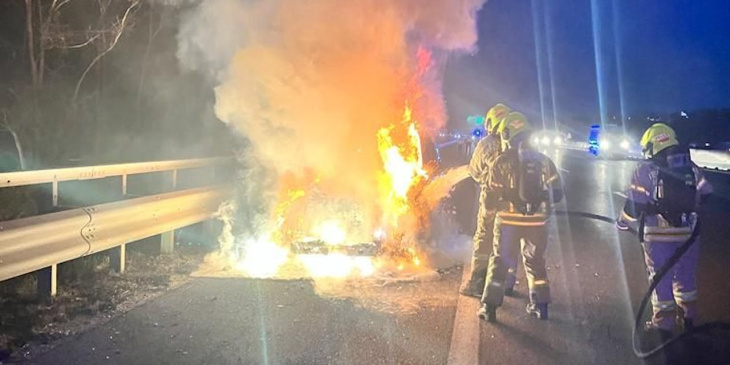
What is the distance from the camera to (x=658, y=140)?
5.74 metres

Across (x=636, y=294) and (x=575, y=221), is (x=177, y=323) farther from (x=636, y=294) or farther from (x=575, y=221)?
(x=575, y=221)

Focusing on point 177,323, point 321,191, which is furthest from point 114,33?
point 177,323

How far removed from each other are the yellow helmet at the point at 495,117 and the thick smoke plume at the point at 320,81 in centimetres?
176

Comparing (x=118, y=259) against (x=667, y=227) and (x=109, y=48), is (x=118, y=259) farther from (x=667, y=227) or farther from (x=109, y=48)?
(x=109, y=48)

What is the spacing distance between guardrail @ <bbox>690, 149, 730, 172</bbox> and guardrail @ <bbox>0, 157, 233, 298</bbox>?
23.7m

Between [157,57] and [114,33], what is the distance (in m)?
1.32

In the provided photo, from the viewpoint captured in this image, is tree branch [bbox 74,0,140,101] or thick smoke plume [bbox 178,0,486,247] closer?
thick smoke plume [bbox 178,0,486,247]

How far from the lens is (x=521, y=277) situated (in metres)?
7.41

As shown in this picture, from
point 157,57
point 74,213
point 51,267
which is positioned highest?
point 157,57

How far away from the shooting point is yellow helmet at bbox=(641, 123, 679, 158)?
5.70 meters

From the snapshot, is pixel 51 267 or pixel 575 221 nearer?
pixel 51 267

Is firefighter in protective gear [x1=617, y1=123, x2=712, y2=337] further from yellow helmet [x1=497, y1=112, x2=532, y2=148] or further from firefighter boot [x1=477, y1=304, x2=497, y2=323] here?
firefighter boot [x1=477, y1=304, x2=497, y2=323]

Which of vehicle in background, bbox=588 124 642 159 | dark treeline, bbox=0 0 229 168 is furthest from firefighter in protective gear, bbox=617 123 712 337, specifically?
vehicle in background, bbox=588 124 642 159

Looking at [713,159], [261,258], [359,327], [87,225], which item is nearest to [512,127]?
[359,327]
